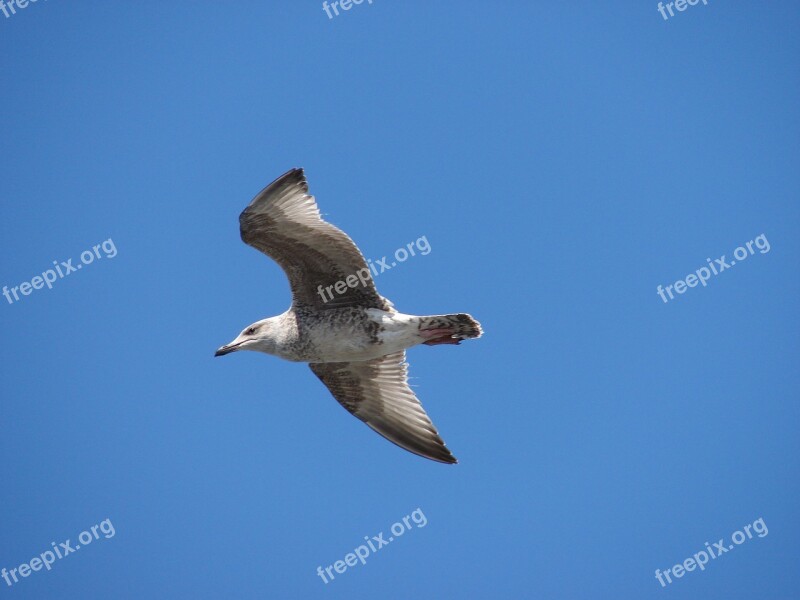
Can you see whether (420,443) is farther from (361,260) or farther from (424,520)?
(424,520)

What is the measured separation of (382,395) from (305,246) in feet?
7.85

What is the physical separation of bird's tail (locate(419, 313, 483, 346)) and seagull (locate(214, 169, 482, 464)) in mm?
11

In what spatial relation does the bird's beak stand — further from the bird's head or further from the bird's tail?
the bird's tail

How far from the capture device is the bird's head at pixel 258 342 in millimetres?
9656

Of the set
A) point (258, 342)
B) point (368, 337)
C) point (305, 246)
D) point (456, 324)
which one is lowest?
point (456, 324)

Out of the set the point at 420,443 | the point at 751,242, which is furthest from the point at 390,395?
the point at 751,242

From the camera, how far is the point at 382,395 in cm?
1070

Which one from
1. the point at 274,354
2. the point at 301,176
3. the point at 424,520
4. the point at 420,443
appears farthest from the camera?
the point at 424,520

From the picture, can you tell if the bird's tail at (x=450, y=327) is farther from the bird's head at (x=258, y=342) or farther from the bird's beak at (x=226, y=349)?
the bird's beak at (x=226, y=349)

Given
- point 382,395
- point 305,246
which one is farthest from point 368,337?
point 382,395

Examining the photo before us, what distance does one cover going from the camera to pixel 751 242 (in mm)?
15781

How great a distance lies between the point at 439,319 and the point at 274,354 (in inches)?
76.1

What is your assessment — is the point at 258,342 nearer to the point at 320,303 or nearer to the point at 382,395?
the point at 320,303

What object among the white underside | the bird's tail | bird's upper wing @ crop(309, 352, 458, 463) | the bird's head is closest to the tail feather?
the bird's tail
